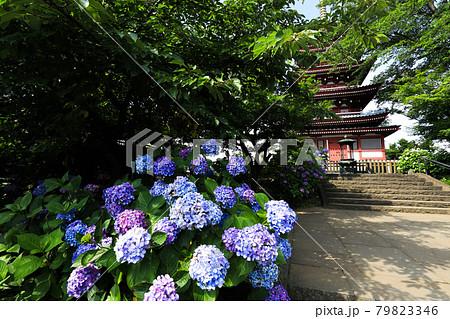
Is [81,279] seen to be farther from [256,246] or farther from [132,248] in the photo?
[256,246]

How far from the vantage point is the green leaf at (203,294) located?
39.3 inches

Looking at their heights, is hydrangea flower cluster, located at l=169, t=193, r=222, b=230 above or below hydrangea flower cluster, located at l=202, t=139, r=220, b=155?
below

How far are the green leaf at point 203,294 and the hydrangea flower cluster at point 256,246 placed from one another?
0.23m

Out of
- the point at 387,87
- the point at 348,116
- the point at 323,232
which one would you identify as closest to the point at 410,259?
the point at 323,232

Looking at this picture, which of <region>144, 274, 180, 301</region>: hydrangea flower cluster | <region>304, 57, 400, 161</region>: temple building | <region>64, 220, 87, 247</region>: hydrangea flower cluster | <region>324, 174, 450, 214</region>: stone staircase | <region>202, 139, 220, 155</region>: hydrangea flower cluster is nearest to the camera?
<region>144, 274, 180, 301</region>: hydrangea flower cluster

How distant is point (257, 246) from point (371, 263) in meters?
2.26

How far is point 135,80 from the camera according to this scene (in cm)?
202

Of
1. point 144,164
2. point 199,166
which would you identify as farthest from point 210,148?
point 144,164

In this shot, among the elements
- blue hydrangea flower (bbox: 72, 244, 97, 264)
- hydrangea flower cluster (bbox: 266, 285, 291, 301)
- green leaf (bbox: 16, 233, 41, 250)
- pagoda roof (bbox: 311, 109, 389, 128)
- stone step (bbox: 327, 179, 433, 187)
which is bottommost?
stone step (bbox: 327, 179, 433, 187)

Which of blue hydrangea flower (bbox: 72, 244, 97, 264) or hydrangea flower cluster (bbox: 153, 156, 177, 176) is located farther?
hydrangea flower cluster (bbox: 153, 156, 177, 176)

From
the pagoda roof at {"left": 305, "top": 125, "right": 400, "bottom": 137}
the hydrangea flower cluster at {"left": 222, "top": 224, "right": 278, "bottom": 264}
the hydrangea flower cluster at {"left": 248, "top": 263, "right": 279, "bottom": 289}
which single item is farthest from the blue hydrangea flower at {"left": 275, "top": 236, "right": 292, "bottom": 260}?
the pagoda roof at {"left": 305, "top": 125, "right": 400, "bottom": 137}

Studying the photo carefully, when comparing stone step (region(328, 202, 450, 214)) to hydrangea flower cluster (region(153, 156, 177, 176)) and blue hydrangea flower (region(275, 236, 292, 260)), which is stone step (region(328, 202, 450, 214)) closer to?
blue hydrangea flower (region(275, 236, 292, 260))

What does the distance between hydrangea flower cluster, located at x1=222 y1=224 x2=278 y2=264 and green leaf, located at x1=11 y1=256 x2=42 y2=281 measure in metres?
1.20

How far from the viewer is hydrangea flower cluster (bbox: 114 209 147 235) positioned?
4.02ft
